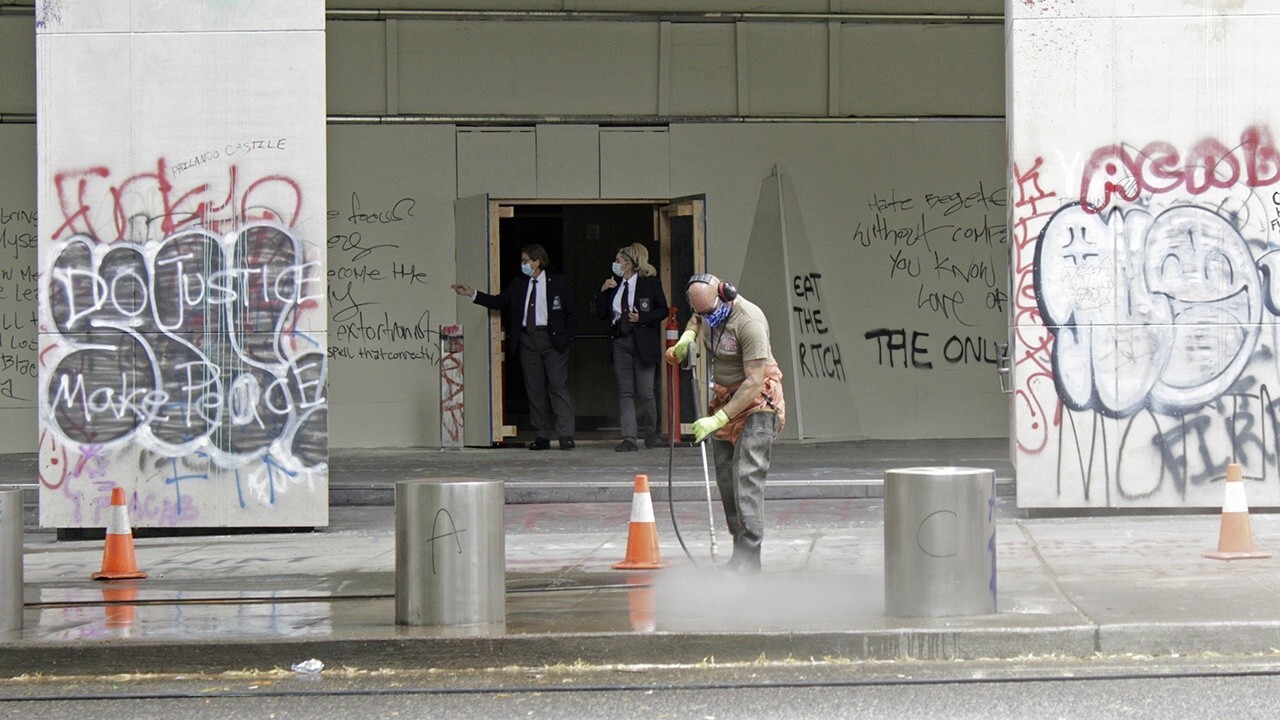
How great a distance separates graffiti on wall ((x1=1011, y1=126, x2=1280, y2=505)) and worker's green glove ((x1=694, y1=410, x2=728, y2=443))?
3367 millimetres

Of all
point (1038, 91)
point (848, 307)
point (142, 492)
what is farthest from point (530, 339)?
point (1038, 91)

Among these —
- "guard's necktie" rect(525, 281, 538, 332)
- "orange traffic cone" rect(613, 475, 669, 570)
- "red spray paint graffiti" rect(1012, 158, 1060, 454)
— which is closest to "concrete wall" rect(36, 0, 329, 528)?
"orange traffic cone" rect(613, 475, 669, 570)

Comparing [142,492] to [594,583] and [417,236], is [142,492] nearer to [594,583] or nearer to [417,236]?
[594,583]

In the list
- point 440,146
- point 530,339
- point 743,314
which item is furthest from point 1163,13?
point 440,146

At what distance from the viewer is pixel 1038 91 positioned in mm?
11055

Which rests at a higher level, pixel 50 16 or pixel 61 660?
pixel 50 16

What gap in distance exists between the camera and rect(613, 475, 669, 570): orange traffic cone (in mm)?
9516

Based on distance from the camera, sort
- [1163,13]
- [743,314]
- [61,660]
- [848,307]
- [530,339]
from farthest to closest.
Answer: [848,307], [530,339], [1163,13], [743,314], [61,660]

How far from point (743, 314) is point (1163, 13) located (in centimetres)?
429

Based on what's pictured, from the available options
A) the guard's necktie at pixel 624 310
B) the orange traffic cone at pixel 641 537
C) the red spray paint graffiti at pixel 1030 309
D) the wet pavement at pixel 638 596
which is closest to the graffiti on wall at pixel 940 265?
the guard's necktie at pixel 624 310

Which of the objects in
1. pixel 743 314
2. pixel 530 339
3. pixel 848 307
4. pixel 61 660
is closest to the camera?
pixel 61 660

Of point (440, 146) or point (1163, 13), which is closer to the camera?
point (1163, 13)

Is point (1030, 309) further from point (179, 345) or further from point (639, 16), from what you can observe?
→ point (639, 16)

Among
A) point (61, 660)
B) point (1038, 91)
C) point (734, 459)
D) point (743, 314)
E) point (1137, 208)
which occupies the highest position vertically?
point (1038, 91)
